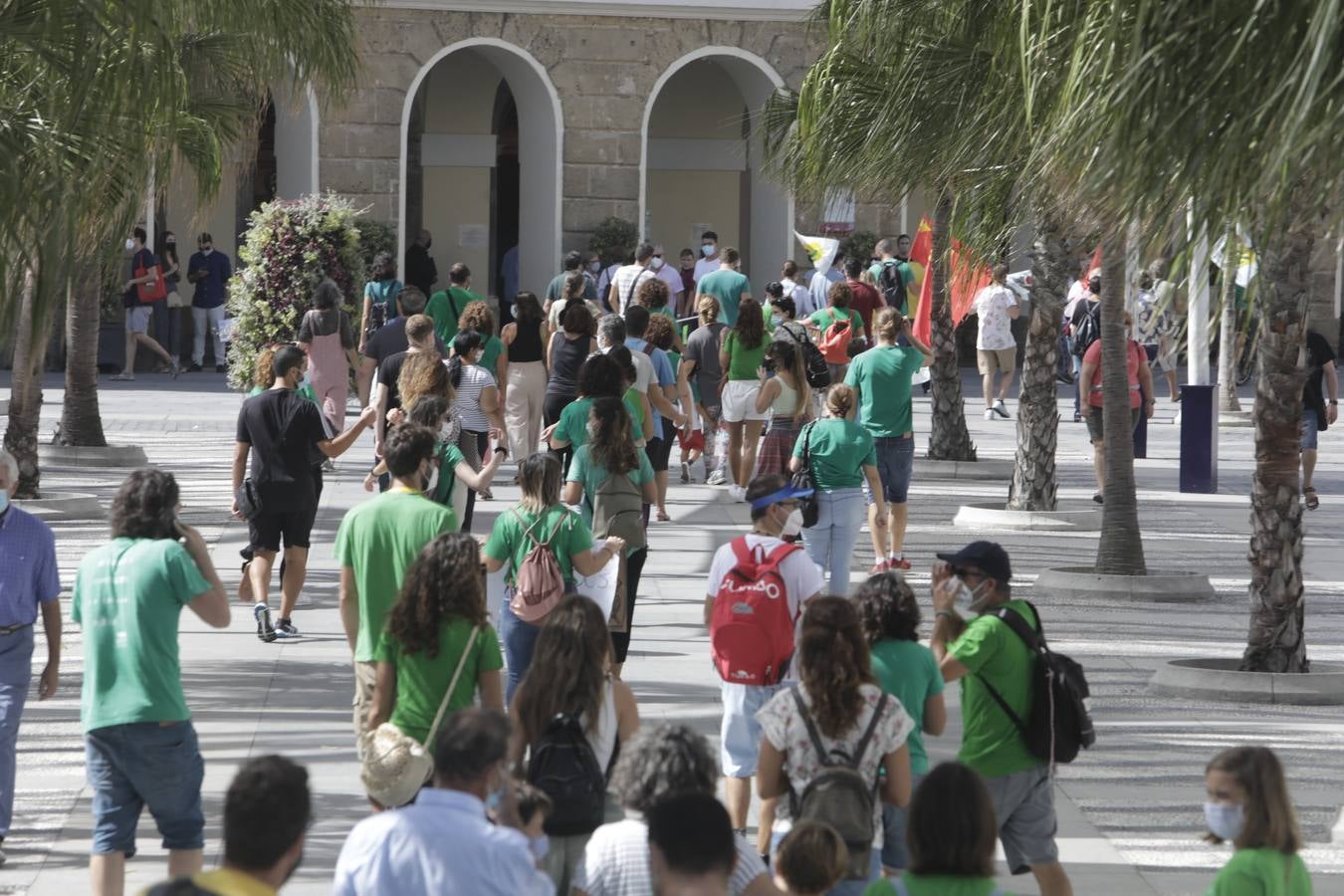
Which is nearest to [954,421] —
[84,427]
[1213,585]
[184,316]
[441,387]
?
[1213,585]

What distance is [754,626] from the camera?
7.17 meters

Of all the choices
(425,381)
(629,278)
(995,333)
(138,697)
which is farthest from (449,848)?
(995,333)

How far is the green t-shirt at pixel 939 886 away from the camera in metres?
4.40

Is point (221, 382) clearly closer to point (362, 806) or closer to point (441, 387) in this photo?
point (441, 387)

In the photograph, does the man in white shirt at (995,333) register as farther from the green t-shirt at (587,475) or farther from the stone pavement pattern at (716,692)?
the green t-shirt at (587,475)

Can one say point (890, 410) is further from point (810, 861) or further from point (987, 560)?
point (810, 861)

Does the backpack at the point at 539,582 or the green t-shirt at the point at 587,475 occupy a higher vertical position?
the green t-shirt at the point at 587,475

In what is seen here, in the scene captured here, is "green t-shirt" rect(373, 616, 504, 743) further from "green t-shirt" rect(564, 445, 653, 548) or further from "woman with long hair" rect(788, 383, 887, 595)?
"woman with long hair" rect(788, 383, 887, 595)

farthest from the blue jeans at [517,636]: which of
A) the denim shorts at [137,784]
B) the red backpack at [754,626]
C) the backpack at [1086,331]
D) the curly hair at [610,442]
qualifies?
the backpack at [1086,331]

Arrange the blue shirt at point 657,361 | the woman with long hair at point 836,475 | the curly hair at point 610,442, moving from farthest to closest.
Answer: the blue shirt at point 657,361
the woman with long hair at point 836,475
the curly hair at point 610,442

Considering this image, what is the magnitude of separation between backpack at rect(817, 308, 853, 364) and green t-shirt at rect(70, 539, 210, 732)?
12.5m

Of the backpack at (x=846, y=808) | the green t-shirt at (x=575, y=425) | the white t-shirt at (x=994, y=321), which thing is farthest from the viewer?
the white t-shirt at (x=994, y=321)

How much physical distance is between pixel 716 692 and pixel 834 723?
4.32 m

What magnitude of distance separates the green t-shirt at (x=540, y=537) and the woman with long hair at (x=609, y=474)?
1.50 metres
